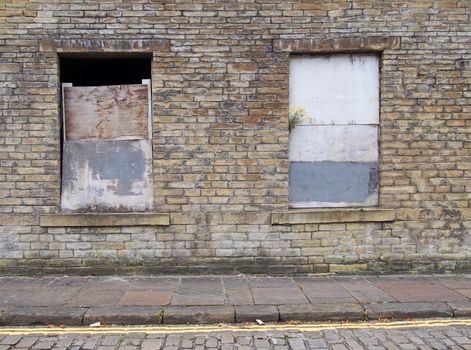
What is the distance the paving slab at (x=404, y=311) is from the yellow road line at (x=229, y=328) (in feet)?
0.32

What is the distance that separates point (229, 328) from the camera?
4.56 meters

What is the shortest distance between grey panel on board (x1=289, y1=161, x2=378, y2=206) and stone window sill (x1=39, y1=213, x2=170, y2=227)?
1955 mm

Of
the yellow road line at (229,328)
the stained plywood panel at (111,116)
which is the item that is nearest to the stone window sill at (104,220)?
the stained plywood panel at (111,116)

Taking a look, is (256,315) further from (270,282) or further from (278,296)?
(270,282)

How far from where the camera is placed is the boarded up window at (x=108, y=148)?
6250 mm

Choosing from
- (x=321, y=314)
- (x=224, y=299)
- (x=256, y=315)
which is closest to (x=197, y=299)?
(x=224, y=299)

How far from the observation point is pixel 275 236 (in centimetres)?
620

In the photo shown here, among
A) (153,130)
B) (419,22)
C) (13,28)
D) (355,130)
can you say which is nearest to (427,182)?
(355,130)

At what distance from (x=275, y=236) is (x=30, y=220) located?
11.2ft

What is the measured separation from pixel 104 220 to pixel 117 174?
0.68 meters

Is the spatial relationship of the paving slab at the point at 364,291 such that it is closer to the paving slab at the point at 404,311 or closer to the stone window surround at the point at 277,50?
the paving slab at the point at 404,311

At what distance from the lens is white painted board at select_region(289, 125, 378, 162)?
636cm

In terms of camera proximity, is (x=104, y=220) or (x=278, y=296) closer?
(x=278, y=296)

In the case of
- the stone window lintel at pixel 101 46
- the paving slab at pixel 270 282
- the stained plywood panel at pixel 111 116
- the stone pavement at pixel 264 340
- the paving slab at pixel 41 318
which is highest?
the stone window lintel at pixel 101 46
